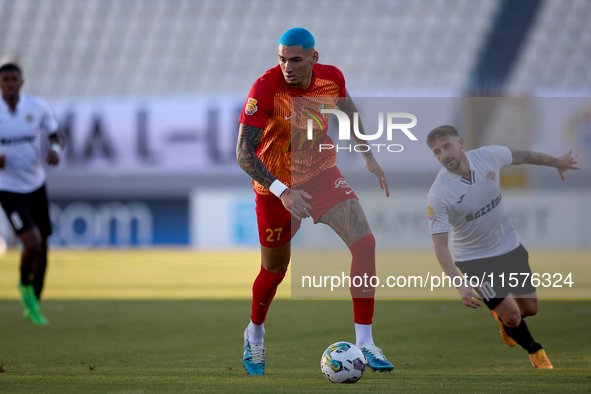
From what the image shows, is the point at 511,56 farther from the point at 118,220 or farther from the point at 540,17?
the point at 118,220

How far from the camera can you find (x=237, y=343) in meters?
5.55

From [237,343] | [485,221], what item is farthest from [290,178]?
[237,343]

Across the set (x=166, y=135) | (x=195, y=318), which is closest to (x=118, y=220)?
(x=166, y=135)

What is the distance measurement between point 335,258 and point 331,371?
5.41 ft

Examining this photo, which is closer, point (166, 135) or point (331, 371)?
point (331, 371)

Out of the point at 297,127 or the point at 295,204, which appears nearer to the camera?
the point at 295,204

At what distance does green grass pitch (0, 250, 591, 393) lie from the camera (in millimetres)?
3594

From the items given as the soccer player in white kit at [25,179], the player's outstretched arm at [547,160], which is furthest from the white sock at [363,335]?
the soccer player in white kit at [25,179]

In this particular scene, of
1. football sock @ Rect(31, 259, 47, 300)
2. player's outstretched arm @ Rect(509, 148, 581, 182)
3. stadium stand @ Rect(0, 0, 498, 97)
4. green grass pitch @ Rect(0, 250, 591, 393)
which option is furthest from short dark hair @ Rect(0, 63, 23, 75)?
stadium stand @ Rect(0, 0, 498, 97)

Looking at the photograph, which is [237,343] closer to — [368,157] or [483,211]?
[368,157]

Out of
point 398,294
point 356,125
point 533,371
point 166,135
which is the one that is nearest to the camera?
point 533,371

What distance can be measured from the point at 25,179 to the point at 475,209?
4.50m

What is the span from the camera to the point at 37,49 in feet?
80.9

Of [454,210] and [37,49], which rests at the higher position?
[37,49]
